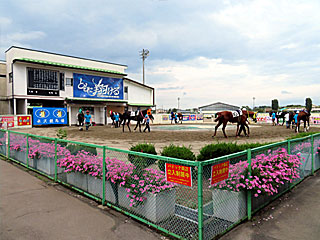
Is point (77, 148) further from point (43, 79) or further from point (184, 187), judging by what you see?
point (43, 79)

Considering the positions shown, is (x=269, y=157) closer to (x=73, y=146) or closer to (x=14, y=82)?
(x=73, y=146)

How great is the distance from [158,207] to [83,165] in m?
2.47

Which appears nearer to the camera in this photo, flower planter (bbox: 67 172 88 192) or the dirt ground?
flower planter (bbox: 67 172 88 192)

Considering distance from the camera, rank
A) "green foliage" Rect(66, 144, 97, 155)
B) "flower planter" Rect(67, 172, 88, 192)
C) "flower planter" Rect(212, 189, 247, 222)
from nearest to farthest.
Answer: "flower planter" Rect(212, 189, 247, 222) < "green foliage" Rect(66, 144, 97, 155) < "flower planter" Rect(67, 172, 88, 192)

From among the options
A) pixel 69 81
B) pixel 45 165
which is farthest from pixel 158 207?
pixel 69 81

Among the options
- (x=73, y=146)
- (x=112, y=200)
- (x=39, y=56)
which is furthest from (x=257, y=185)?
(x=39, y=56)

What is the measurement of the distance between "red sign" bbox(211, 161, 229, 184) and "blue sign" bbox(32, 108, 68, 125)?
32211 mm

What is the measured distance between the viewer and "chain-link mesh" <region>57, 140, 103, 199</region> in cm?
564

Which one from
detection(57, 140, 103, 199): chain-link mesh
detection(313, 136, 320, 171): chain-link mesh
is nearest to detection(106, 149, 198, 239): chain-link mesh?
detection(57, 140, 103, 199): chain-link mesh

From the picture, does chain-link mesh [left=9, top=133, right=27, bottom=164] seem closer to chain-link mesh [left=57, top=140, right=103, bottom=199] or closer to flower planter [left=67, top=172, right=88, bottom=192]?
chain-link mesh [left=57, top=140, right=103, bottom=199]

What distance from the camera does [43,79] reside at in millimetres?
33531

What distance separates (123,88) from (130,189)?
40.5 meters

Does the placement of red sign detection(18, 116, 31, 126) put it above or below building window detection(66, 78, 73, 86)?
below

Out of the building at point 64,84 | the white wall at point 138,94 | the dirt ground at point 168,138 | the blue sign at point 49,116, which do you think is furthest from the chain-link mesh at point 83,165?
the white wall at point 138,94
